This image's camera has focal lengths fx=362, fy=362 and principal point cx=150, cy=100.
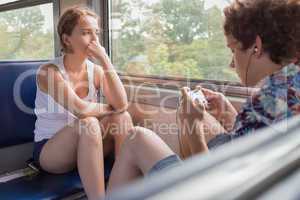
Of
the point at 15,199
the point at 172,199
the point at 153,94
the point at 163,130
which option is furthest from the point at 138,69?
the point at 172,199

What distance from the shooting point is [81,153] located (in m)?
1.50

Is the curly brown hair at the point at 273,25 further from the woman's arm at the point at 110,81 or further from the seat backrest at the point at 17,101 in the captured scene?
the seat backrest at the point at 17,101

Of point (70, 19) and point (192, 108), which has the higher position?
point (70, 19)

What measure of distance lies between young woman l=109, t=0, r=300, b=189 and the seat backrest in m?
0.75

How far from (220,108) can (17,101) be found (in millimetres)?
1010

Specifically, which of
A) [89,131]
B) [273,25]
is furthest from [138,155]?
[273,25]

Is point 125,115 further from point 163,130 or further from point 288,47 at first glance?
point 288,47

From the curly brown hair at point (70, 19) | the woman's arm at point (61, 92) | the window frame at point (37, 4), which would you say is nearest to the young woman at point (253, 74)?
the woman's arm at point (61, 92)

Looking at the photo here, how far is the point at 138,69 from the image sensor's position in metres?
2.20

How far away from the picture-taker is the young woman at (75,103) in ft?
5.14

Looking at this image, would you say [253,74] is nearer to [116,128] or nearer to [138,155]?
[138,155]

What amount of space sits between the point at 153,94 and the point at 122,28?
1.72 feet

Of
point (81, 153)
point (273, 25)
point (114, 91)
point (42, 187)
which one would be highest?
point (273, 25)

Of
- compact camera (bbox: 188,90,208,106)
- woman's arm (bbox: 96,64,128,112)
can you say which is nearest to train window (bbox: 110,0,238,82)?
woman's arm (bbox: 96,64,128,112)
